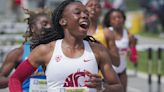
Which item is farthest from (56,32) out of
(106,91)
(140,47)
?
(140,47)

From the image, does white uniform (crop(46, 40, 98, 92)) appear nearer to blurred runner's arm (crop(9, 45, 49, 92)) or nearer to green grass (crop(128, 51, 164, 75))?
blurred runner's arm (crop(9, 45, 49, 92))

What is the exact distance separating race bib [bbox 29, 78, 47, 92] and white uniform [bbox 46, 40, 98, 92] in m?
0.84

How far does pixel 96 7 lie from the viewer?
24.3 ft

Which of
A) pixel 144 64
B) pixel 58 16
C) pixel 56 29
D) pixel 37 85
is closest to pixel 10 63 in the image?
pixel 37 85

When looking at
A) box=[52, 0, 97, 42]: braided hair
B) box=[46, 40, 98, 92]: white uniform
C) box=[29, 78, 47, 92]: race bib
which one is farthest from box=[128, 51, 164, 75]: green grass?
box=[46, 40, 98, 92]: white uniform

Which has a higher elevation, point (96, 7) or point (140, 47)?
point (96, 7)

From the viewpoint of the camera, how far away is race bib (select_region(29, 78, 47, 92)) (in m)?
5.45

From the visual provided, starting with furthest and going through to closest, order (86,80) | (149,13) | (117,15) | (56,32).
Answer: (149,13) → (117,15) → (56,32) → (86,80)

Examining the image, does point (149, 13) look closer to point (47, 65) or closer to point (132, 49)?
point (132, 49)

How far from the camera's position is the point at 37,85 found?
546 centimetres

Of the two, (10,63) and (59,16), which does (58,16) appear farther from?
(10,63)

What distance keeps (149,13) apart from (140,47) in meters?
14.6

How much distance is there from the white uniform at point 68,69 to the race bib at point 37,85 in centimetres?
84

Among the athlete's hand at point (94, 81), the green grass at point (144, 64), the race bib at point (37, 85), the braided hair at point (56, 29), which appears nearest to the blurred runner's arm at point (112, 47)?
the race bib at point (37, 85)
